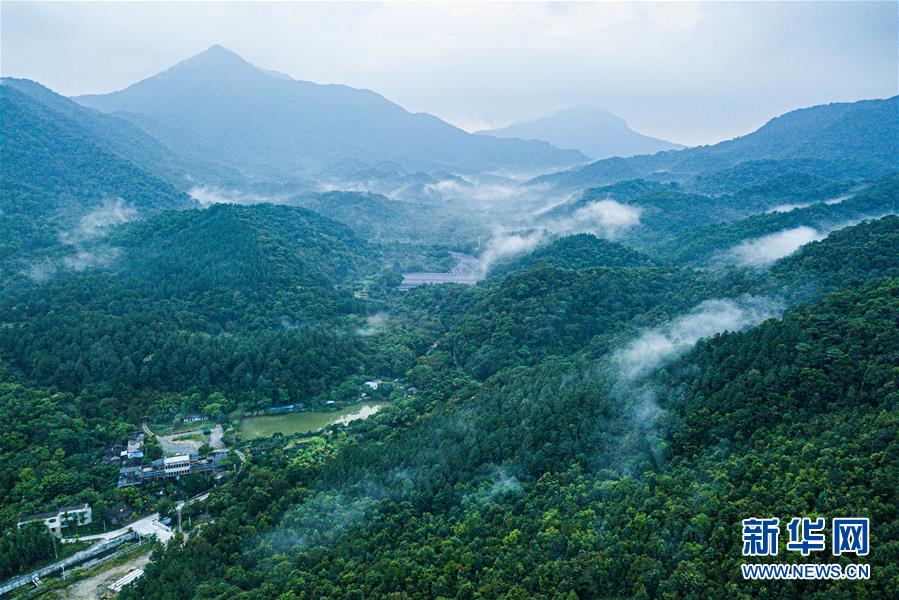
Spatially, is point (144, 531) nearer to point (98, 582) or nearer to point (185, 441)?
point (98, 582)

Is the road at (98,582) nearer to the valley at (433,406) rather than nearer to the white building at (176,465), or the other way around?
the valley at (433,406)

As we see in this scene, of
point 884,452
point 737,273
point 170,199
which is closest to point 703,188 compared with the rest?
point 737,273

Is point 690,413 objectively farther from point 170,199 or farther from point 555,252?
point 170,199

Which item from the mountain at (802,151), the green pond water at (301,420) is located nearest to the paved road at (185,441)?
the green pond water at (301,420)

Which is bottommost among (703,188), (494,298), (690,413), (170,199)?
(690,413)

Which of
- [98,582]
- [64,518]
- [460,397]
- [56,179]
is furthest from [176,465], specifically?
[56,179]

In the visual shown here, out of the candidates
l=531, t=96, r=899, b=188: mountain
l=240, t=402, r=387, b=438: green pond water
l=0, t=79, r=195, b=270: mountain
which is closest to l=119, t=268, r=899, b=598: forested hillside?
l=240, t=402, r=387, b=438: green pond water
